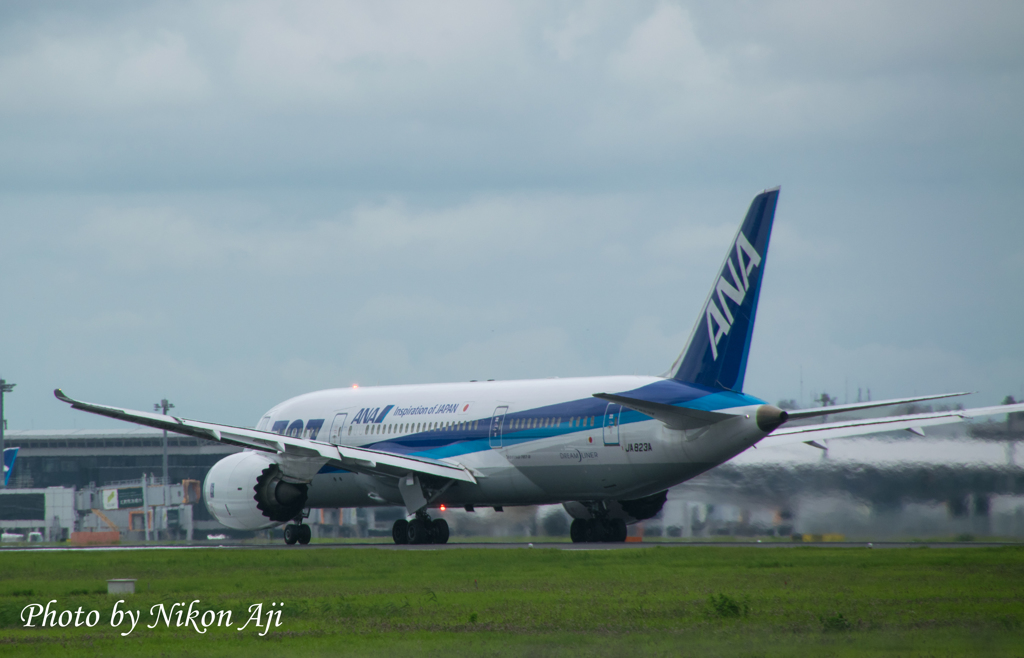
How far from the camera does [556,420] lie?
3247 centimetres

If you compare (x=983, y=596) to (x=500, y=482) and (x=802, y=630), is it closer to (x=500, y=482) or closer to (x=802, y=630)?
(x=802, y=630)

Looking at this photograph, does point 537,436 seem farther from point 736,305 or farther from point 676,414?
point 736,305

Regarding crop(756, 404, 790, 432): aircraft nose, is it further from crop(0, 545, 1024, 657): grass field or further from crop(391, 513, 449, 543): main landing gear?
crop(391, 513, 449, 543): main landing gear

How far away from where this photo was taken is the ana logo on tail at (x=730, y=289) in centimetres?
2944

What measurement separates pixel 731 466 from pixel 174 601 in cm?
1871

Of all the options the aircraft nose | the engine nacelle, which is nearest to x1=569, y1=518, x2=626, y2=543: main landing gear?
the aircraft nose

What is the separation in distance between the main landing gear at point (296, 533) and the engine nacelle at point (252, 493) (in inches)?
36.2

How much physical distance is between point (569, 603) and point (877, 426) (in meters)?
16.6

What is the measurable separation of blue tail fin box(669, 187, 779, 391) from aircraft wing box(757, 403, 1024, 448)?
2879 mm

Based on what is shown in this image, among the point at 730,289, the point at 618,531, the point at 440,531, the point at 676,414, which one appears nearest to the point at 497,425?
the point at 440,531

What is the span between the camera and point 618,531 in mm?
34656

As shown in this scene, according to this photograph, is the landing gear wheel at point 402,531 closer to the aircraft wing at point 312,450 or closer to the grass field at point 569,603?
the aircraft wing at point 312,450

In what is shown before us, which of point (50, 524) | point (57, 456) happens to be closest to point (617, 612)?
point (50, 524)

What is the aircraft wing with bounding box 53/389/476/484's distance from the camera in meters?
30.5
